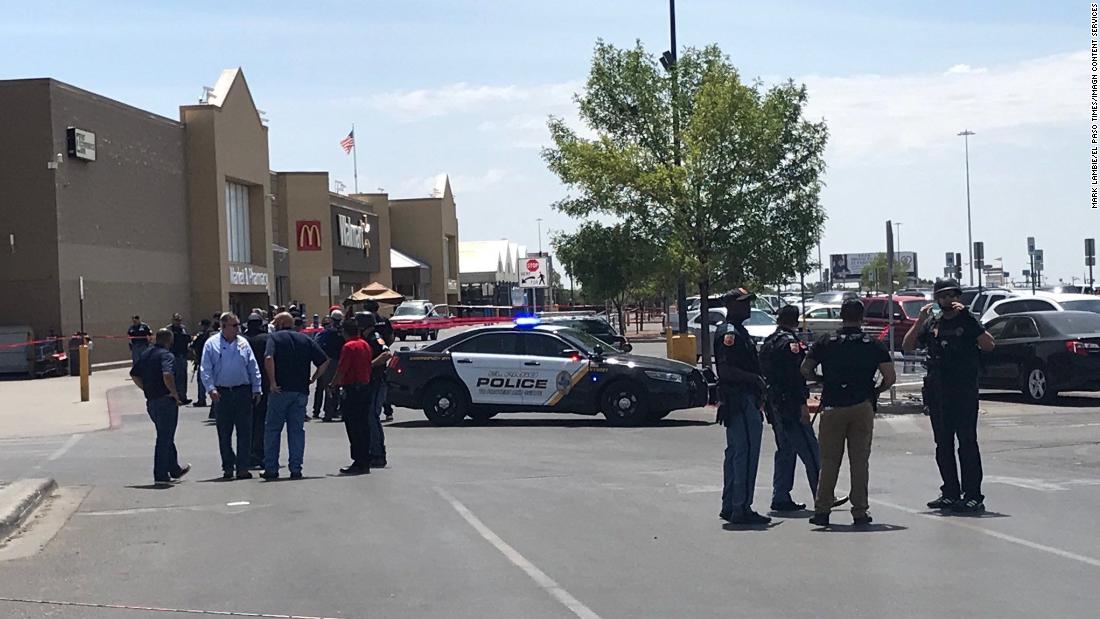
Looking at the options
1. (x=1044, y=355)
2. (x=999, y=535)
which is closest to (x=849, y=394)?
(x=999, y=535)

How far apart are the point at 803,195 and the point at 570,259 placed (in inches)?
206

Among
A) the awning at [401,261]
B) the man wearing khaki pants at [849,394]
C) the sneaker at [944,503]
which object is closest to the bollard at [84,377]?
the man wearing khaki pants at [849,394]

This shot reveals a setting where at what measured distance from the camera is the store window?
5097 cm

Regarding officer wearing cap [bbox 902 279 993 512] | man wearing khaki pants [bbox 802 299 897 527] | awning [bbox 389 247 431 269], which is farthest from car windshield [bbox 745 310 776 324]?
awning [bbox 389 247 431 269]

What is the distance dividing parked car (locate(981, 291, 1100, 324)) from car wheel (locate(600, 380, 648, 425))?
11.0 meters

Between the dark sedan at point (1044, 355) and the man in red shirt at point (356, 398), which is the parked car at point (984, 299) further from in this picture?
the man in red shirt at point (356, 398)

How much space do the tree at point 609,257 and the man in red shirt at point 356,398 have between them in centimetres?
1362

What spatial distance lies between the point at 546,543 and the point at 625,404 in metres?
9.56

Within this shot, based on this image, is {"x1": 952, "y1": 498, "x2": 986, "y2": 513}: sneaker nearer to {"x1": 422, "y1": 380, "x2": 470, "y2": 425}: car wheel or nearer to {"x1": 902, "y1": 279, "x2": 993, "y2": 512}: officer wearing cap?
{"x1": 902, "y1": 279, "x2": 993, "y2": 512}: officer wearing cap

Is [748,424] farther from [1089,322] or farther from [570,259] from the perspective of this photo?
[570,259]

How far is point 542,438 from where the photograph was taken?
1823 centimetres

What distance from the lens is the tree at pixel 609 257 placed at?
91.7ft

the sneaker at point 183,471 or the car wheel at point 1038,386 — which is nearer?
the sneaker at point 183,471

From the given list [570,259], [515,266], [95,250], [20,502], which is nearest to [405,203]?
[515,266]
